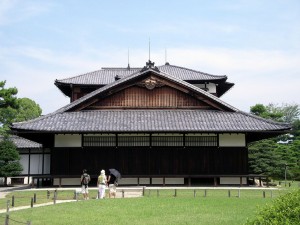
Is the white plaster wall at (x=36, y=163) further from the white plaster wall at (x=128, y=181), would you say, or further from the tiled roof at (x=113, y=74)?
the white plaster wall at (x=128, y=181)

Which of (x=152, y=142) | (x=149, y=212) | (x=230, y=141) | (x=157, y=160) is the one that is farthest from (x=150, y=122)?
(x=149, y=212)

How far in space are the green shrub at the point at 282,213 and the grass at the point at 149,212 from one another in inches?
186

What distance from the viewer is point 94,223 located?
1412 cm

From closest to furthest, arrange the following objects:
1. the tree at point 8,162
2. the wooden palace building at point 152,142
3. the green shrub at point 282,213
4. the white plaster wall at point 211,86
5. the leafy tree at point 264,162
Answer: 1. the green shrub at point 282,213
2. the wooden palace building at point 152,142
3. the tree at point 8,162
4. the leafy tree at point 264,162
5. the white plaster wall at point 211,86

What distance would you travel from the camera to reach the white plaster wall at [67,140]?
30.1m

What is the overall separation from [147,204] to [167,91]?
47.4ft

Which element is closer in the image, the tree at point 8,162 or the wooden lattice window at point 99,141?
the wooden lattice window at point 99,141


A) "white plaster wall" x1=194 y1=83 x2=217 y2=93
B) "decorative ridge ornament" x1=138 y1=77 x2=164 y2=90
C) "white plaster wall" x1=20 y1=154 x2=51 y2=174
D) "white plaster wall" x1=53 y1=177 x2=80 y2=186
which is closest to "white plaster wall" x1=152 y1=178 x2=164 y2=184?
"white plaster wall" x1=53 y1=177 x2=80 y2=186

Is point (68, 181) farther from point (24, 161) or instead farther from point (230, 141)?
point (24, 161)

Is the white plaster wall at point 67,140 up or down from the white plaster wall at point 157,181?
up

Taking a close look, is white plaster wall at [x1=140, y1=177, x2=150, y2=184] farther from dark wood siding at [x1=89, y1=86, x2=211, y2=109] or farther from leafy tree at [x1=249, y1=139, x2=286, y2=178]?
leafy tree at [x1=249, y1=139, x2=286, y2=178]

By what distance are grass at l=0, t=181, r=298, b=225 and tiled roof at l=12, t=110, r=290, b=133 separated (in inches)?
309

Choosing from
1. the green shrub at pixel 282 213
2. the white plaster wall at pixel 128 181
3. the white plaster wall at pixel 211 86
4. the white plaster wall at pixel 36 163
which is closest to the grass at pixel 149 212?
the green shrub at pixel 282 213

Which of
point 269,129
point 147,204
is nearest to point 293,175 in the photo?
point 269,129
